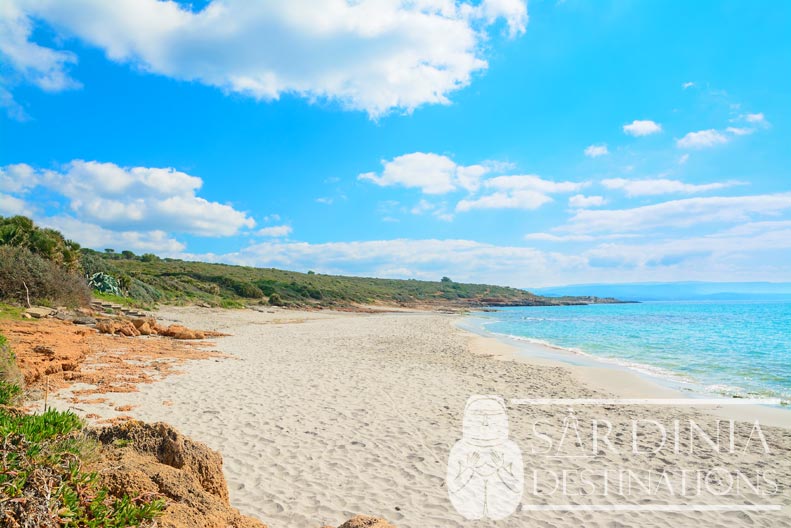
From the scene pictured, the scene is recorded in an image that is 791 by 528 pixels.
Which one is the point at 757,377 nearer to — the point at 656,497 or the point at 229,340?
the point at 656,497

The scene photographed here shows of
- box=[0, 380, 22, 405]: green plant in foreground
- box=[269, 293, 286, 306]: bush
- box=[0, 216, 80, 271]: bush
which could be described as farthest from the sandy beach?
box=[269, 293, 286, 306]: bush

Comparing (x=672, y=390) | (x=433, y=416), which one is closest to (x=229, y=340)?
(x=433, y=416)

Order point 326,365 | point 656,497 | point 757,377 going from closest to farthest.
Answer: point 656,497
point 326,365
point 757,377

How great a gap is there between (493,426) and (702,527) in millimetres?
3445

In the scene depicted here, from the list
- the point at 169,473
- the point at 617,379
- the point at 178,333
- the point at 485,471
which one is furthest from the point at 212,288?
the point at 169,473

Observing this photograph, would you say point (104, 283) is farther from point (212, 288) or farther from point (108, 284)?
point (212, 288)

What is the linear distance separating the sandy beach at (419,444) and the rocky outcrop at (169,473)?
1098 mm

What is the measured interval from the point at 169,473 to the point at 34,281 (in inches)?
769

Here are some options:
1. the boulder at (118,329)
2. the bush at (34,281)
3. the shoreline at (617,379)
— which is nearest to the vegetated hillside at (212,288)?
the bush at (34,281)

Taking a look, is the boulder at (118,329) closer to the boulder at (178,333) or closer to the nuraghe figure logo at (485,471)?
the boulder at (178,333)

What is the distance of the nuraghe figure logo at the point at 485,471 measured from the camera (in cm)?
482

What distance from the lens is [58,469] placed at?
244 centimetres

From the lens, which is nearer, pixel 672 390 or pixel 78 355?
pixel 78 355

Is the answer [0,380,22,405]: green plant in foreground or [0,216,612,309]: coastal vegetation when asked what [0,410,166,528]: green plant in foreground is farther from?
[0,216,612,309]: coastal vegetation
